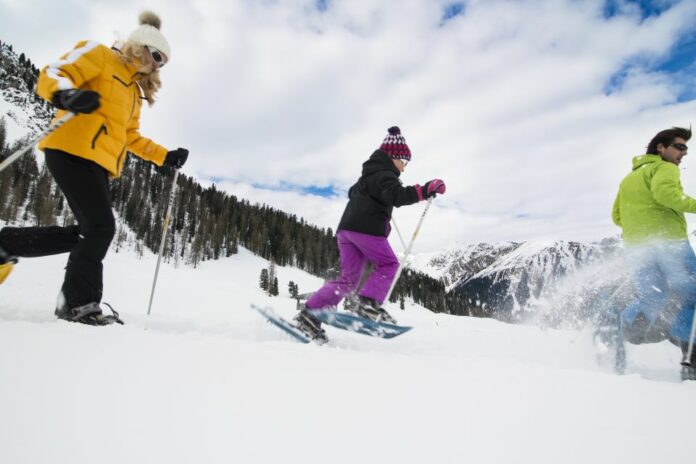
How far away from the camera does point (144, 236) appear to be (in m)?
34.5

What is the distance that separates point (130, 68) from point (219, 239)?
124 ft

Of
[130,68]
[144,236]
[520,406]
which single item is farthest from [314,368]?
[144,236]

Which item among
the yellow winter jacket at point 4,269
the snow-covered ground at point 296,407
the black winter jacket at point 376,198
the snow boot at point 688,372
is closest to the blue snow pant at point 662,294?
the snow boot at point 688,372

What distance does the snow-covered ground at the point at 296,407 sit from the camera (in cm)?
92

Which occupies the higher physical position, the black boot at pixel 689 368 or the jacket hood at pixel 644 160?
the jacket hood at pixel 644 160

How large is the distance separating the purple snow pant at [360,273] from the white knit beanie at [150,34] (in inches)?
85.5

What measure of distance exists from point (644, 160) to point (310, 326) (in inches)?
143

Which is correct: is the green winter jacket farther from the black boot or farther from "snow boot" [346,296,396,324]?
"snow boot" [346,296,396,324]

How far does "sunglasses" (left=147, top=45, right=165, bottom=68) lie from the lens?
2.69m

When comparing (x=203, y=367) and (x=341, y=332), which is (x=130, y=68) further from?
(x=341, y=332)

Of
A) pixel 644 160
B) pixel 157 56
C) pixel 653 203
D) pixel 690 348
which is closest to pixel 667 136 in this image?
pixel 644 160

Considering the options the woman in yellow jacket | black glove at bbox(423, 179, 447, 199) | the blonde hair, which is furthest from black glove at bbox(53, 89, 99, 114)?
black glove at bbox(423, 179, 447, 199)

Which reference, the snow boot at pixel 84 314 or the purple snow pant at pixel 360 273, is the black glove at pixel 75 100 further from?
the purple snow pant at pixel 360 273

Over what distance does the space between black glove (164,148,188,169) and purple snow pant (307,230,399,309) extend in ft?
5.80
